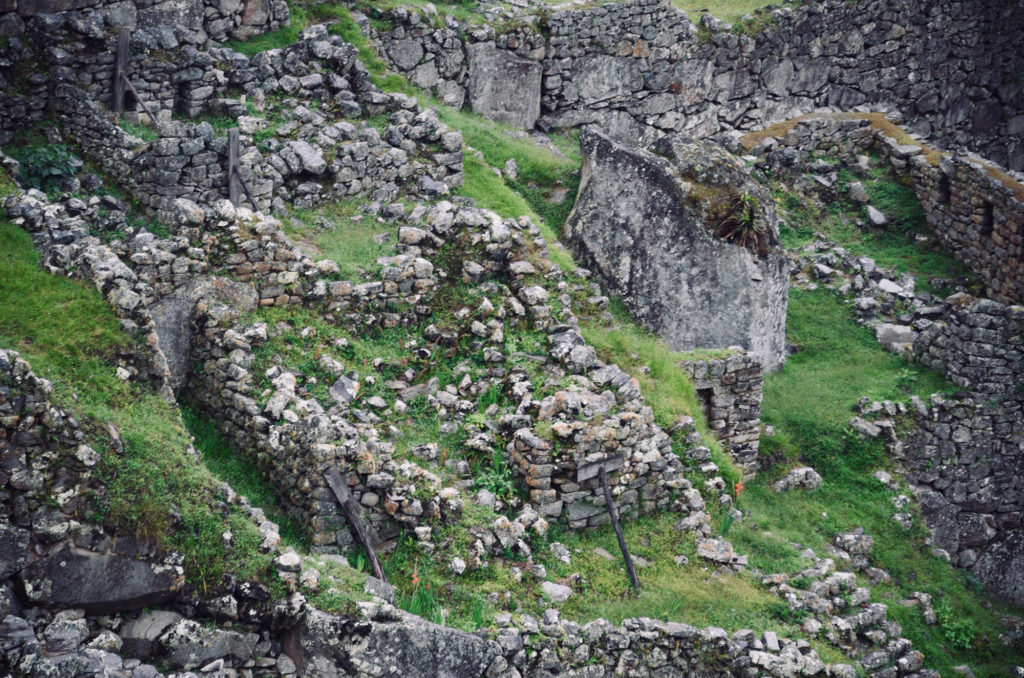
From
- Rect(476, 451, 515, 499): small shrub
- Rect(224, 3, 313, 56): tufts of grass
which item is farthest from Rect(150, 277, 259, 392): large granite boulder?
Rect(224, 3, 313, 56): tufts of grass

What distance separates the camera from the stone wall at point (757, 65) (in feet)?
72.4

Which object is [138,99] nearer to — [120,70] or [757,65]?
[120,70]

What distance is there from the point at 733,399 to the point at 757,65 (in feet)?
33.1

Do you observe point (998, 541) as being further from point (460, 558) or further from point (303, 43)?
point (303, 43)

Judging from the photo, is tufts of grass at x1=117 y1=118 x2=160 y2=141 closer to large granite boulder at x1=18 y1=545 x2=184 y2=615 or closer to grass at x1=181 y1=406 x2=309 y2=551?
grass at x1=181 y1=406 x2=309 y2=551

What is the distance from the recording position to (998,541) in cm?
1747

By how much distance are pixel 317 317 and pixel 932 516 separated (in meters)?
9.10

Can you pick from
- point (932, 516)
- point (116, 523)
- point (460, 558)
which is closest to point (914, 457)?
point (932, 516)

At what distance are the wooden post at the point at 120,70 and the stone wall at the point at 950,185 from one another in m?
12.5

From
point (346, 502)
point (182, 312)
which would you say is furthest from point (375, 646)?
point (182, 312)

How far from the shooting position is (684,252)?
1830cm

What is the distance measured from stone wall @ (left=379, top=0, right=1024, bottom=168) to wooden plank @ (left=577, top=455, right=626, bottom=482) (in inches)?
360

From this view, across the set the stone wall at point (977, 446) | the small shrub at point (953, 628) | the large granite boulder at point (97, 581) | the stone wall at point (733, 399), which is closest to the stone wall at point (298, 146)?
the stone wall at point (733, 399)

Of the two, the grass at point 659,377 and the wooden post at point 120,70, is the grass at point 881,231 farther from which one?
the wooden post at point 120,70
